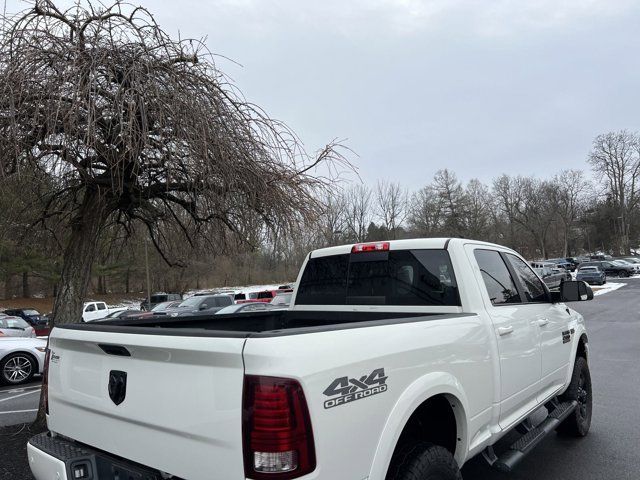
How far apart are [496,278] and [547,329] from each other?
770 mm

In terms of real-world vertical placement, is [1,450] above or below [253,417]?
below

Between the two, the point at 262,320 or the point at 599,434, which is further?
the point at 599,434

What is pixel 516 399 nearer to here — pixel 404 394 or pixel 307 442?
pixel 404 394

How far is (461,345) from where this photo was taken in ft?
9.55

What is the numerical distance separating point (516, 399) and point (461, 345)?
1010 mm

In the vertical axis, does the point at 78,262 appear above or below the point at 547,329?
above

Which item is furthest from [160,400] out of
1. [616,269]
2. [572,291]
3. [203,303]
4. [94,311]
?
[616,269]

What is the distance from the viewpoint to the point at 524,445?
3482 mm

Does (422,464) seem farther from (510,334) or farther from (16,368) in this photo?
(16,368)

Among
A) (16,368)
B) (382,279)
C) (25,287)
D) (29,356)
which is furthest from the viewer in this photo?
(25,287)

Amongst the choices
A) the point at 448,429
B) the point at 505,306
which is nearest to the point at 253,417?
the point at 448,429

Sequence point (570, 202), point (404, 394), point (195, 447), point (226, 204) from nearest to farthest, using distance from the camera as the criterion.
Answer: point (195, 447) < point (404, 394) < point (226, 204) < point (570, 202)

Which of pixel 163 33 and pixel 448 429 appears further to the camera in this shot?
pixel 163 33

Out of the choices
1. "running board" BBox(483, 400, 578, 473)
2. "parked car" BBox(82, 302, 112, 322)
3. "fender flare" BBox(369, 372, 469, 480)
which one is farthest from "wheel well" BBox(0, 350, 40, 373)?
"parked car" BBox(82, 302, 112, 322)
